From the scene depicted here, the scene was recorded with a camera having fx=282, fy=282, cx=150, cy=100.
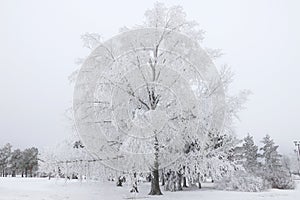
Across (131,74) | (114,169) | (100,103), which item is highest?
(131,74)

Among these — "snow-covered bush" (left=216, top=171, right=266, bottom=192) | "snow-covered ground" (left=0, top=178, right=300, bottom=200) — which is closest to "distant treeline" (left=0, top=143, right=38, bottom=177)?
"snow-covered ground" (left=0, top=178, right=300, bottom=200)

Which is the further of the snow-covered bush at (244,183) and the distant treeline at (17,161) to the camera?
the distant treeline at (17,161)

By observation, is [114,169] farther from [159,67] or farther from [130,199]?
[159,67]

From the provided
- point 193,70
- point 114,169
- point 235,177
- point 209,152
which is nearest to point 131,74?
point 193,70

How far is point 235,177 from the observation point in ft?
50.8

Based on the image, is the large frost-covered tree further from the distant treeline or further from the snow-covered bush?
the distant treeline

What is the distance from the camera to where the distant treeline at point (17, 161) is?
5034cm

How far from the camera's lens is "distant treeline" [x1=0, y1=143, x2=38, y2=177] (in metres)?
50.3

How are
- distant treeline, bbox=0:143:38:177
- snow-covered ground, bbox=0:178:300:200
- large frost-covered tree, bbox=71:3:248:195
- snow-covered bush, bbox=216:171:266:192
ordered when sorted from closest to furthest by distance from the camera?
large frost-covered tree, bbox=71:3:248:195, snow-covered ground, bbox=0:178:300:200, snow-covered bush, bbox=216:171:266:192, distant treeline, bbox=0:143:38:177

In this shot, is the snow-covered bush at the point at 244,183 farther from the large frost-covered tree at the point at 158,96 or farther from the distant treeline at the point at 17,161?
the distant treeline at the point at 17,161

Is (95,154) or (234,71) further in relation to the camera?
(234,71)

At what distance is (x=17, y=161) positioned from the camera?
51312 mm

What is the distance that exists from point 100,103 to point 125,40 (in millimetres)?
2956

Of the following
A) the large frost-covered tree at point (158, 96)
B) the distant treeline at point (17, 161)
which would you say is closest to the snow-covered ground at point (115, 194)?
the large frost-covered tree at point (158, 96)
